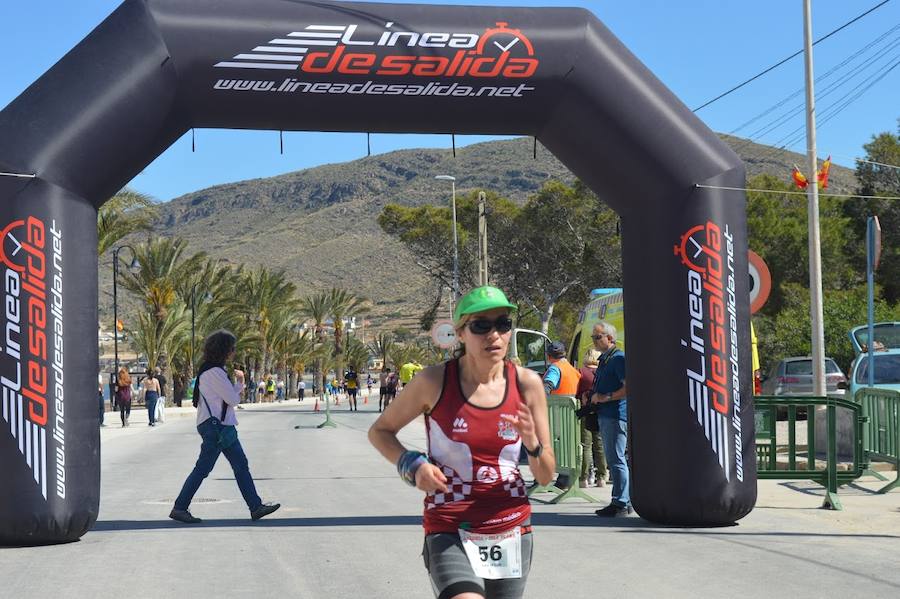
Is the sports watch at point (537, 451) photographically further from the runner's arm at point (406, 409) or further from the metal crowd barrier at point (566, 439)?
the metal crowd barrier at point (566, 439)

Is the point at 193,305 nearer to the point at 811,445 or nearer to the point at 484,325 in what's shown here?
the point at 811,445

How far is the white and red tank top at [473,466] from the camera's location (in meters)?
4.42

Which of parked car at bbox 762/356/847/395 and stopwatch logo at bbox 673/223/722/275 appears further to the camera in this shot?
parked car at bbox 762/356/847/395

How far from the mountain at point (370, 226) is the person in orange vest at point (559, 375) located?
11757 centimetres

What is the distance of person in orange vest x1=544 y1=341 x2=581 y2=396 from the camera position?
13.6 meters

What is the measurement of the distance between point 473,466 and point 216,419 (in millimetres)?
6802

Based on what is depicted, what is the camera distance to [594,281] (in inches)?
2203

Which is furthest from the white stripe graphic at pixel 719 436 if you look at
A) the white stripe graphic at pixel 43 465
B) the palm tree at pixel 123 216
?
the palm tree at pixel 123 216

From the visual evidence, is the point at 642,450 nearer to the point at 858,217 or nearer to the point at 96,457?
the point at 96,457

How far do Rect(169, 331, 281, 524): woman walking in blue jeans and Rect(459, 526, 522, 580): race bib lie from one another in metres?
6.60

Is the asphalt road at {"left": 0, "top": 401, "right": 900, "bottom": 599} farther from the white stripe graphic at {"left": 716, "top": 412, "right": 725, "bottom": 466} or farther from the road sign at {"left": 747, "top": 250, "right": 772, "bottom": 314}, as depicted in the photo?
the road sign at {"left": 747, "top": 250, "right": 772, "bottom": 314}

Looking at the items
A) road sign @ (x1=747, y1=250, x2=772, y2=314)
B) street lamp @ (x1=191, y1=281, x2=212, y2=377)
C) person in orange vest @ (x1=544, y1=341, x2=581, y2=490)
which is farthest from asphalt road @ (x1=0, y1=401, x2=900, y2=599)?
street lamp @ (x1=191, y1=281, x2=212, y2=377)

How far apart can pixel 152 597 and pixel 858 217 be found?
162ft

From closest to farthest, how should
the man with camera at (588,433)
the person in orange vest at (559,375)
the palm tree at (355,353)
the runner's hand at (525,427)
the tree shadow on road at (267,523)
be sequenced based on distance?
the runner's hand at (525,427) → the tree shadow on road at (267,523) → the man with camera at (588,433) → the person in orange vest at (559,375) → the palm tree at (355,353)
